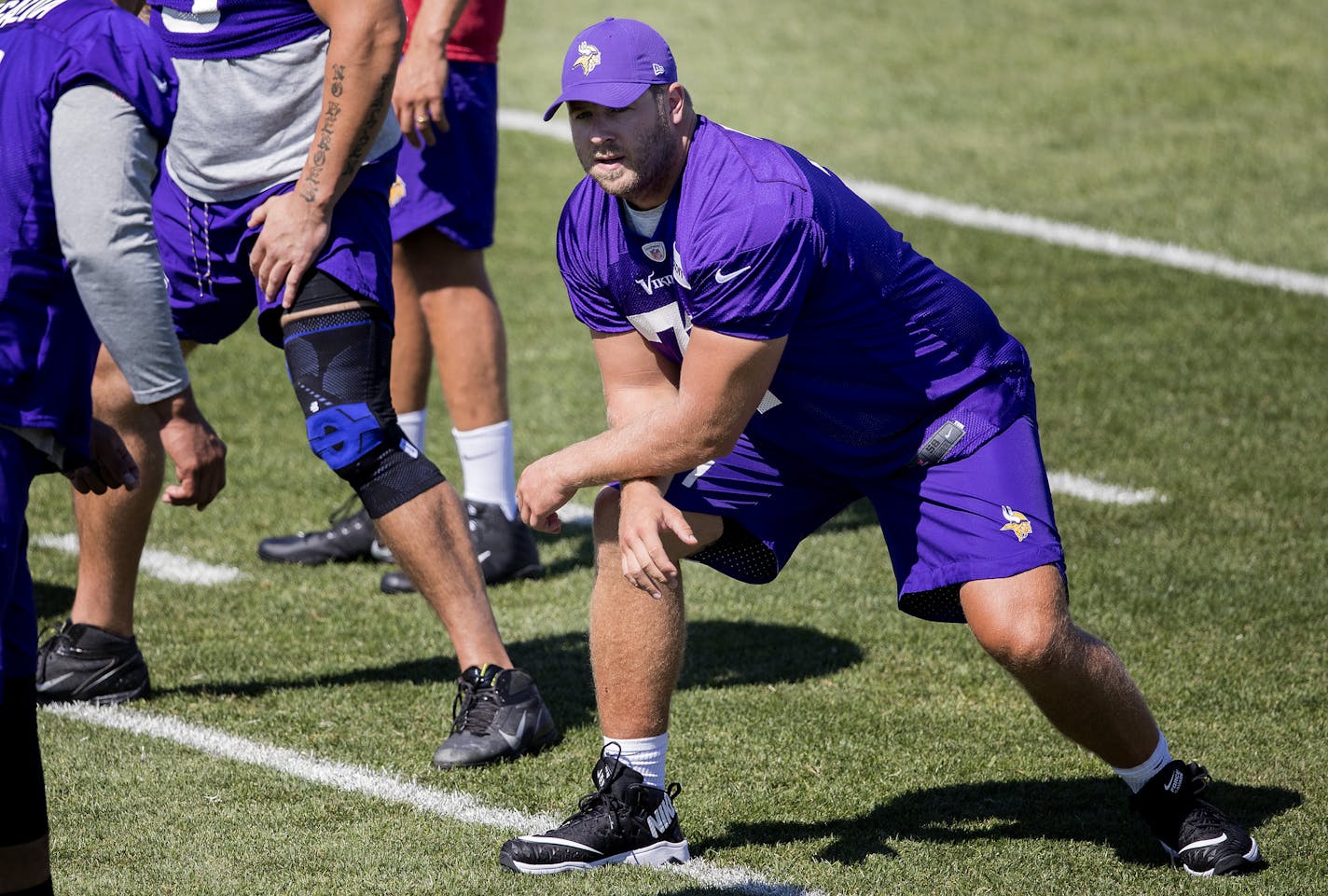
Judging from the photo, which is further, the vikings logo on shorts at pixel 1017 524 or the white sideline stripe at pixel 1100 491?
the white sideline stripe at pixel 1100 491

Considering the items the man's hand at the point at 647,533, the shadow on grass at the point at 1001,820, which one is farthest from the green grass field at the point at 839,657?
the man's hand at the point at 647,533

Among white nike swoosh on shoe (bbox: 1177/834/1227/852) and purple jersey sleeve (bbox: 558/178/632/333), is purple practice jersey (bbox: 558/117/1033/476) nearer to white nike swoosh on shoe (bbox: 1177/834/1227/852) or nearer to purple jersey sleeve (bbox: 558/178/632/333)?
purple jersey sleeve (bbox: 558/178/632/333)

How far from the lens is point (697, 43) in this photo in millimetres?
13453

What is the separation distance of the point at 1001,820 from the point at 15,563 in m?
2.28

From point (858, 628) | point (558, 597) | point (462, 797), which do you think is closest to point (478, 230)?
point (558, 597)

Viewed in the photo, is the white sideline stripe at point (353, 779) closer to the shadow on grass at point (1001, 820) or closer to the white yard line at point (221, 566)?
the shadow on grass at point (1001, 820)

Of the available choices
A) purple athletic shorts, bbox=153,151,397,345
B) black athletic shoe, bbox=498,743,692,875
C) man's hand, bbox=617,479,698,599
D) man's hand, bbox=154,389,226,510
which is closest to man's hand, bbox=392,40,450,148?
purple athletic shorts, bbox=153,151,397,345

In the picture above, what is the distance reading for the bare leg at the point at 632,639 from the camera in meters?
3.88

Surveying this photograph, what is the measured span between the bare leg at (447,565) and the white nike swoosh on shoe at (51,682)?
1.01 m

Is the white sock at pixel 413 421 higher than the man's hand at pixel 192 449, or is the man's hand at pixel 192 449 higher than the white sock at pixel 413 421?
the man's hand at pixel 192 449

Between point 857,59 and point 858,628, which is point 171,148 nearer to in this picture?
point 858,628

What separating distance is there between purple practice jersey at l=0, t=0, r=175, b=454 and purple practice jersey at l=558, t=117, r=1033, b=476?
3.34 feet

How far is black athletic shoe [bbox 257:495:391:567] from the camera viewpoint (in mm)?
5953

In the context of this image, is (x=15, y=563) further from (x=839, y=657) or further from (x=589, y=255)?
(x=839, y=657)
